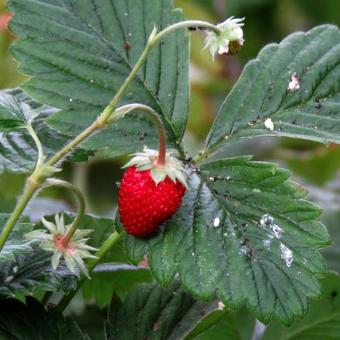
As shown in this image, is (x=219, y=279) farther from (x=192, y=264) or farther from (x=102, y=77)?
(x=102, y=77)

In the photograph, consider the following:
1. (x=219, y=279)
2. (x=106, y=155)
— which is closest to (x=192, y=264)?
(x=219, y=279)

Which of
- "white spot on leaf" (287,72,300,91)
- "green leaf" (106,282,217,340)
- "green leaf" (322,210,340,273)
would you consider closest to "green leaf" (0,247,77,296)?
"green leaf" (106,282,217,340)

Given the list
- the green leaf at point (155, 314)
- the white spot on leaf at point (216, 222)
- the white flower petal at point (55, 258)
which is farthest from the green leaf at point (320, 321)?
the white flower petal at point (55, 258)

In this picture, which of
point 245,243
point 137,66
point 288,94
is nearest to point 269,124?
point 288,94

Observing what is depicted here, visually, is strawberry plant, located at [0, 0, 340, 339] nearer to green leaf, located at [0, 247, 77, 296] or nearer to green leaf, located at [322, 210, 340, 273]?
green leaf, located at [0, 247, 77, 296]

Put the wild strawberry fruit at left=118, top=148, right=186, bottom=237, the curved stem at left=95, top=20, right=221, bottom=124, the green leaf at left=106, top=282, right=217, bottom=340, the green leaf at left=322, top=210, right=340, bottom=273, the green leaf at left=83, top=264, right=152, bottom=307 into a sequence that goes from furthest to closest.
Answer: the green leaf at left=322, top=210, right=340, bottom=273
the green leaf at left=83, top=264, right=152, bottom=307
the green leaf at left=106, top=282, right=217, bottom=340
the wild strawberry fruit at left=118, top=148, right=186, bottom=237
the curved stem at left=95, top=20, right=221, bottom=124

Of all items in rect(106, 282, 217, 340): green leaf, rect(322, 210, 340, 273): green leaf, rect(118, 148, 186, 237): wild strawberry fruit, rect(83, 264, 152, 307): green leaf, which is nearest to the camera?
rect(118, 148, 186, 237): wild strawberry fruit

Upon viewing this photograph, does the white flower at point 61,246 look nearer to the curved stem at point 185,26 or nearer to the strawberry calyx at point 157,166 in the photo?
the strawberry calyx at point 157,166
